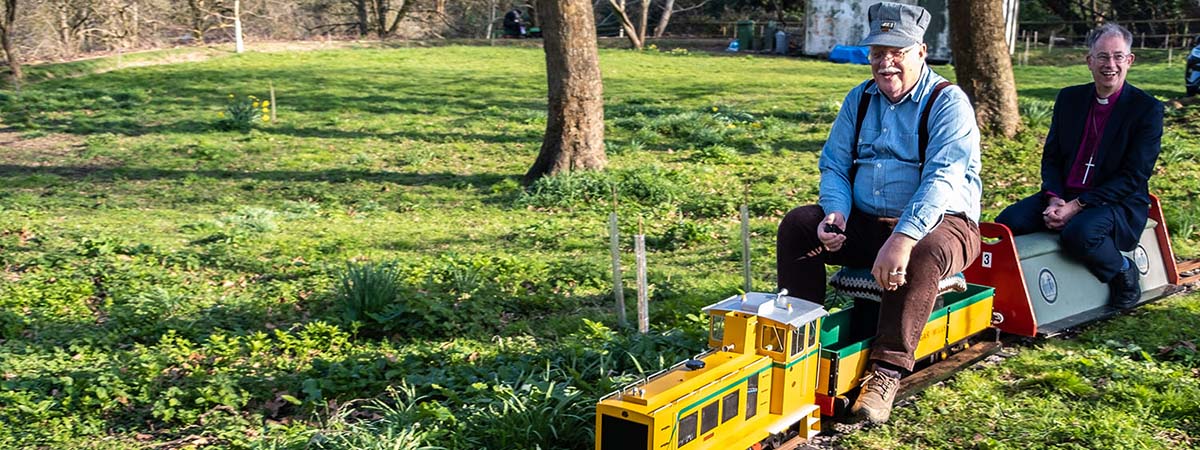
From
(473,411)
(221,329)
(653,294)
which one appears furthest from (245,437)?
(653,294)

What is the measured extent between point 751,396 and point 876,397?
2.62 ft

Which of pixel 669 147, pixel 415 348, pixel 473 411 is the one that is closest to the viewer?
pixel 473 411

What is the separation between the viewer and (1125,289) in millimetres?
7301

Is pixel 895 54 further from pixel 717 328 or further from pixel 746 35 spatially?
pixel 746 35

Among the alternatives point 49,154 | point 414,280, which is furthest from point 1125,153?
point 49,154

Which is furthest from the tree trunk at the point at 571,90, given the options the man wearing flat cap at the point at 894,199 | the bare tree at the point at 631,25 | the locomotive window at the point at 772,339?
the bare tree at the point at 631,25

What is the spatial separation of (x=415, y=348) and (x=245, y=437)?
59.9 inches

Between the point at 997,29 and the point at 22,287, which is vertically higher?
the point at 997,29

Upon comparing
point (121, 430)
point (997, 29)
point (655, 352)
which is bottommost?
point (121, 430)

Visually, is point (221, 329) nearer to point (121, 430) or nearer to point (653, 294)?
→ point (121, 430)

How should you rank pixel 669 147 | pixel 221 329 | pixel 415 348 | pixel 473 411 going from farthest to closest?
pixel 669 147 → pixel 221 329 → pixel 415 348 → pixel 473 411

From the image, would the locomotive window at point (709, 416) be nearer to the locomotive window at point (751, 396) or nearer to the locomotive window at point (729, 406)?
the locomotive window at point (729, 406)

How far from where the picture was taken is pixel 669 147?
51.6 feet

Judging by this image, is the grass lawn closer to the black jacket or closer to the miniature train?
the miniature train
